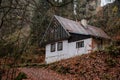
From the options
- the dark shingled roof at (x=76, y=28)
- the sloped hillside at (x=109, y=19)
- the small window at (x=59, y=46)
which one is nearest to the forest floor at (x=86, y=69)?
the small window at (x=59, y=46)

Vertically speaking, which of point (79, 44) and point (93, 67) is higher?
point (79, 44)

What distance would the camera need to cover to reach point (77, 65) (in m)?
21.4

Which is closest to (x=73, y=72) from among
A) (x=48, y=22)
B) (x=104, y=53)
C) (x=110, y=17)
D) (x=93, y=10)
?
(x=104, y=53)

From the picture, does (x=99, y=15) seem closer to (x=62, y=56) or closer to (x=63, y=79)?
(x=62, y=56)

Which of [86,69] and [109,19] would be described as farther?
[109,19]

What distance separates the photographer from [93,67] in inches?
773

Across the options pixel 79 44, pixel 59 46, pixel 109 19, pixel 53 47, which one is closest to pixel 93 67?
pixel 79 44

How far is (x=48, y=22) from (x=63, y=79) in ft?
66.3

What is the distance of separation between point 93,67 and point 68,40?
1184cm

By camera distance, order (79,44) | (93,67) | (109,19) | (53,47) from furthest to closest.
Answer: (109,19)
(53,47)
(79,44)
(93,67)

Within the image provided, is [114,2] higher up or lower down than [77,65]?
higher up

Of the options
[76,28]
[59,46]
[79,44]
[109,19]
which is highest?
[109,19]

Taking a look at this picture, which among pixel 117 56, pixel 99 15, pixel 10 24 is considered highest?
pixel 99 15

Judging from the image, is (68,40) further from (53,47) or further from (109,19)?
(109,19)
